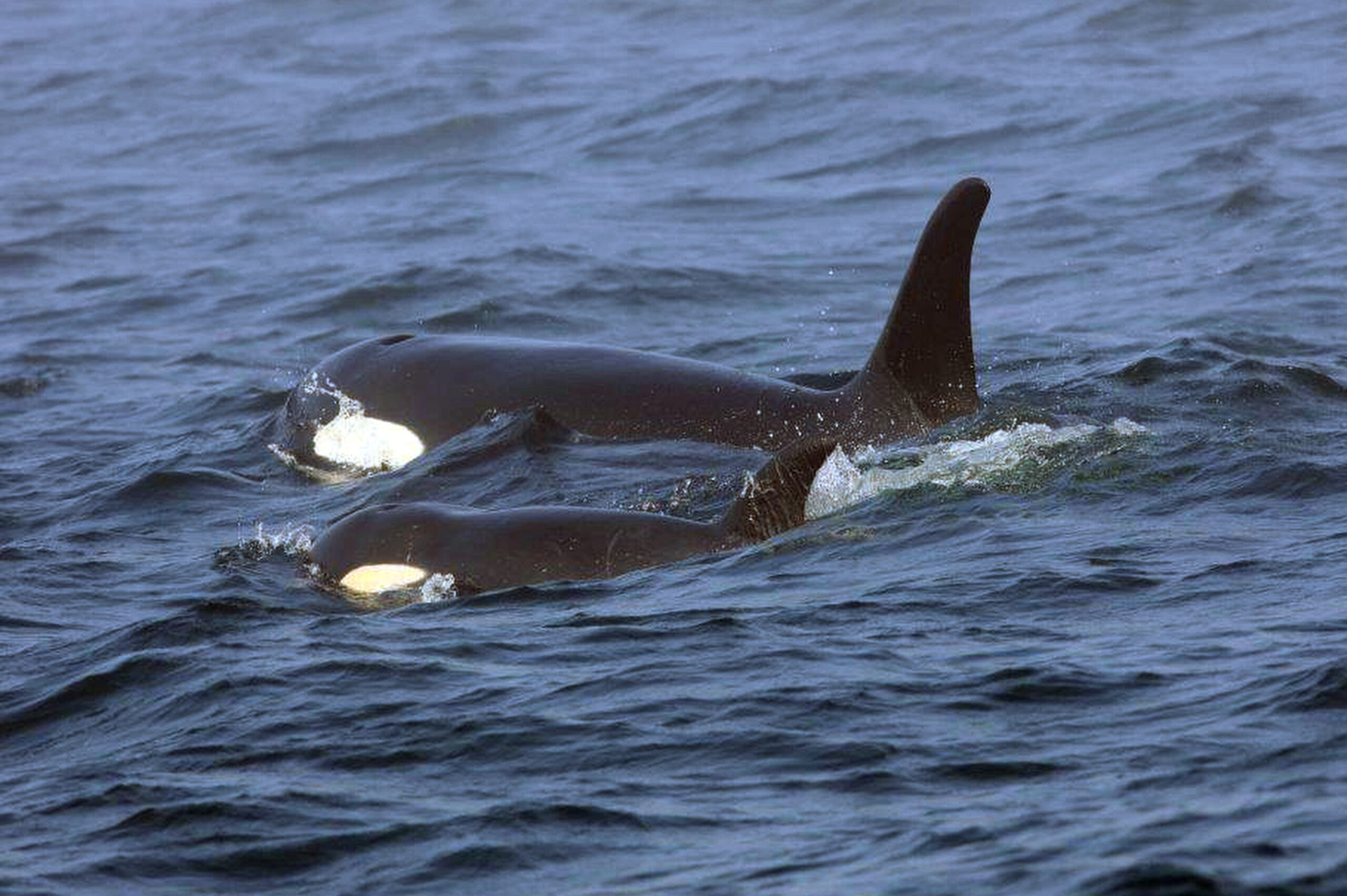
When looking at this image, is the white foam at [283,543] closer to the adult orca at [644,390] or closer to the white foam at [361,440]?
the white foam at [361,440]

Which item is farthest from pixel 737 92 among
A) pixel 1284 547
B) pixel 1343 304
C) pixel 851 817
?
pixel 851 817

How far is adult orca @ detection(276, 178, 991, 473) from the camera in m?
12.1

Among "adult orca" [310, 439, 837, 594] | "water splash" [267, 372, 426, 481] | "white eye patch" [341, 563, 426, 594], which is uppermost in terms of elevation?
"adult orca" [310, 439, 837, 594]

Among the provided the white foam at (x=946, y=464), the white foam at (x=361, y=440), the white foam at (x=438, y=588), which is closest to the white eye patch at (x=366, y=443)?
the white foam at (x=361, y=440)

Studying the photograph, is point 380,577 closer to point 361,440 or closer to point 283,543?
point 283,543

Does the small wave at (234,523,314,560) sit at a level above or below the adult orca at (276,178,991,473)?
below

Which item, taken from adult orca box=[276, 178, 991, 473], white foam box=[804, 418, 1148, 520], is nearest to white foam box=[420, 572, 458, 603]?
white foam box=[804, 418, 1148, 520]

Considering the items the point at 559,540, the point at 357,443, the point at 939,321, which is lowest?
the point at 357,443

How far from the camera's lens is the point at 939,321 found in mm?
12211

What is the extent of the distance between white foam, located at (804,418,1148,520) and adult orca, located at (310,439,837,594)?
263 mm

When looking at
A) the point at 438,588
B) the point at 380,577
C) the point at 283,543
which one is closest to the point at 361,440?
the point at 283,543

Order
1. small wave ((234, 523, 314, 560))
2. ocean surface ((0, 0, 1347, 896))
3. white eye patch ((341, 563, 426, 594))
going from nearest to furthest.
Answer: ocean surface ((0, 0, 1347, 896)), white eye patch ((341, 563, 426, 594)), small wave ((234, 523, 314, 560))

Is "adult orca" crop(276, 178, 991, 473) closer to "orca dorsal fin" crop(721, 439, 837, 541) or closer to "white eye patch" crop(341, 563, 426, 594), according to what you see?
"orca dorsal fin" crop(721, 439, 837, 541)

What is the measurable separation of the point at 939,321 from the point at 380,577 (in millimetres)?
3310
